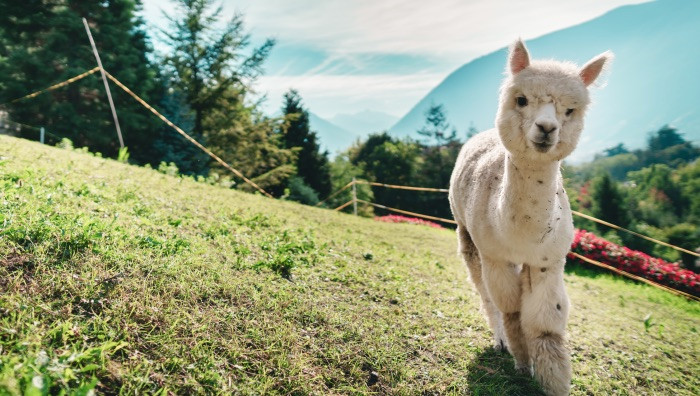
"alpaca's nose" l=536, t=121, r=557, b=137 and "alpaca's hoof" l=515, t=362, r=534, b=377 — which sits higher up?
→ "alpaca's nose" l=536, t=121, r=557, b=137

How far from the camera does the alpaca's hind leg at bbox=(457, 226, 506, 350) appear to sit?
4.09 metres

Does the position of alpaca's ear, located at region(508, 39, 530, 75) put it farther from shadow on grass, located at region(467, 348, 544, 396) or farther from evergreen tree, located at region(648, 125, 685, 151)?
evergreen tree, located at region(648, 125, 685, 151)

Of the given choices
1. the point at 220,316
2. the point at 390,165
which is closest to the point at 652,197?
the point at 390,165

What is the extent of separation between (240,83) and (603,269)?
2238 cm

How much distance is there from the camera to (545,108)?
276 centimetres

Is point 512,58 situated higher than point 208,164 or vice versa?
point 512,58

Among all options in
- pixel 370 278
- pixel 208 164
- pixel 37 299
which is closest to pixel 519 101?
pixel 370 278

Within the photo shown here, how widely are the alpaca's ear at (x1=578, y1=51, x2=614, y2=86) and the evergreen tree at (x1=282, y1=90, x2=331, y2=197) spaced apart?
3553cm

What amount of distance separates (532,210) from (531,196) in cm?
11

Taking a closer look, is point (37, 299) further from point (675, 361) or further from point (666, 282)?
point (666, 282)

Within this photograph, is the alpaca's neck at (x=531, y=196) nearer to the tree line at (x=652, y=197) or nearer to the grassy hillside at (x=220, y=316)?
the grassy hillside at (x=220, y=316)

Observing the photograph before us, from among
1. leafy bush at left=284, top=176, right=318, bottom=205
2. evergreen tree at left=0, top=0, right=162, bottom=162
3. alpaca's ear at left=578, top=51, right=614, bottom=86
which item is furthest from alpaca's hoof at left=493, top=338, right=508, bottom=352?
leafy bush at left=284, top=176, right=318, bottom=205

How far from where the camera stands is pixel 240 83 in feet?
83.0

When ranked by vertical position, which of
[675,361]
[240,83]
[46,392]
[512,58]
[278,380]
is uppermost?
[240,83]
